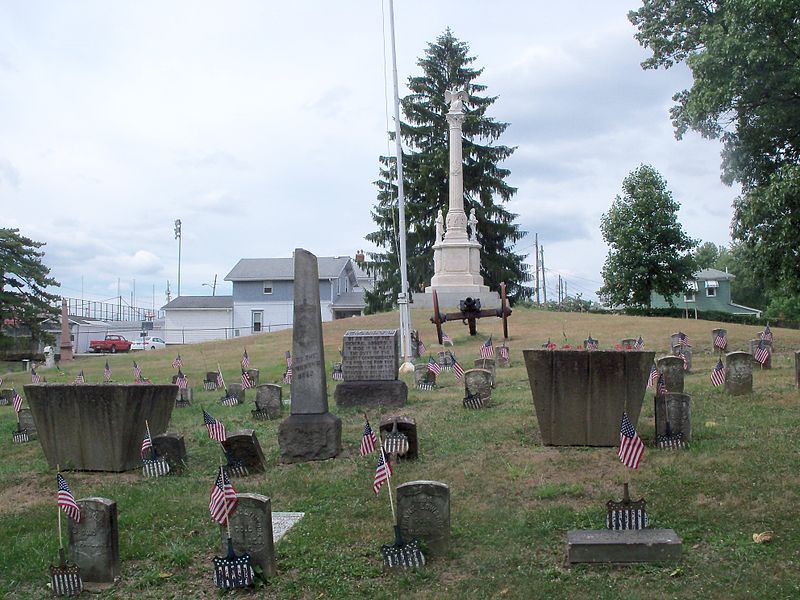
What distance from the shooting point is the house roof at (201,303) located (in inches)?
2297

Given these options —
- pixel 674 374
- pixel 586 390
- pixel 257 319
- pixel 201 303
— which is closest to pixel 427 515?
pixel 586 390

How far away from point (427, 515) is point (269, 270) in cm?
5038

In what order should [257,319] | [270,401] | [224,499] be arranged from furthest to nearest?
1. [257,319]
2. [270,401]
3. [224,499]

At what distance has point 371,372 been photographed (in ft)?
48.8

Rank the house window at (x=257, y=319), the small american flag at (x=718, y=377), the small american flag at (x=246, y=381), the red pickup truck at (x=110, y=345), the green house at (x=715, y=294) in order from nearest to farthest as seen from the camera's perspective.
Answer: the small american flag at (x=718, y=377)
the small american flag at (x=246, y=381)
the red pickup truck at (x=110, y=345)
the house window at (x=257, y=319)
the green house at (x=715, y=294)

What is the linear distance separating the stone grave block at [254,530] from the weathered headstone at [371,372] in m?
7.65

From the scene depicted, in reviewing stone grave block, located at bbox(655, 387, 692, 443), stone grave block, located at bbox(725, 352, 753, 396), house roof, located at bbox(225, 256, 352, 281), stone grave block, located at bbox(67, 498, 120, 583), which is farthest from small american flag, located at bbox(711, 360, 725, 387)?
house roof, located at bbox(225, 256, 352, 281)

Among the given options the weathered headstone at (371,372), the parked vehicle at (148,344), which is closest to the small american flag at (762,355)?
the weathered headstone at (371,372)

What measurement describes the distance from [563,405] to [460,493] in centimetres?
211

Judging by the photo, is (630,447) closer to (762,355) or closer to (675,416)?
(675,416)

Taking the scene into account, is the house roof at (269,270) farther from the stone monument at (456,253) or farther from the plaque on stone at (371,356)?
the plaque on stone at (371,356)

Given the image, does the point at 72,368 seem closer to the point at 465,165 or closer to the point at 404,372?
the point at 404,372

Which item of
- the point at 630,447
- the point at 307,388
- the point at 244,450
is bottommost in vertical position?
the point at 244,450

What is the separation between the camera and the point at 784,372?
15.5 metres
